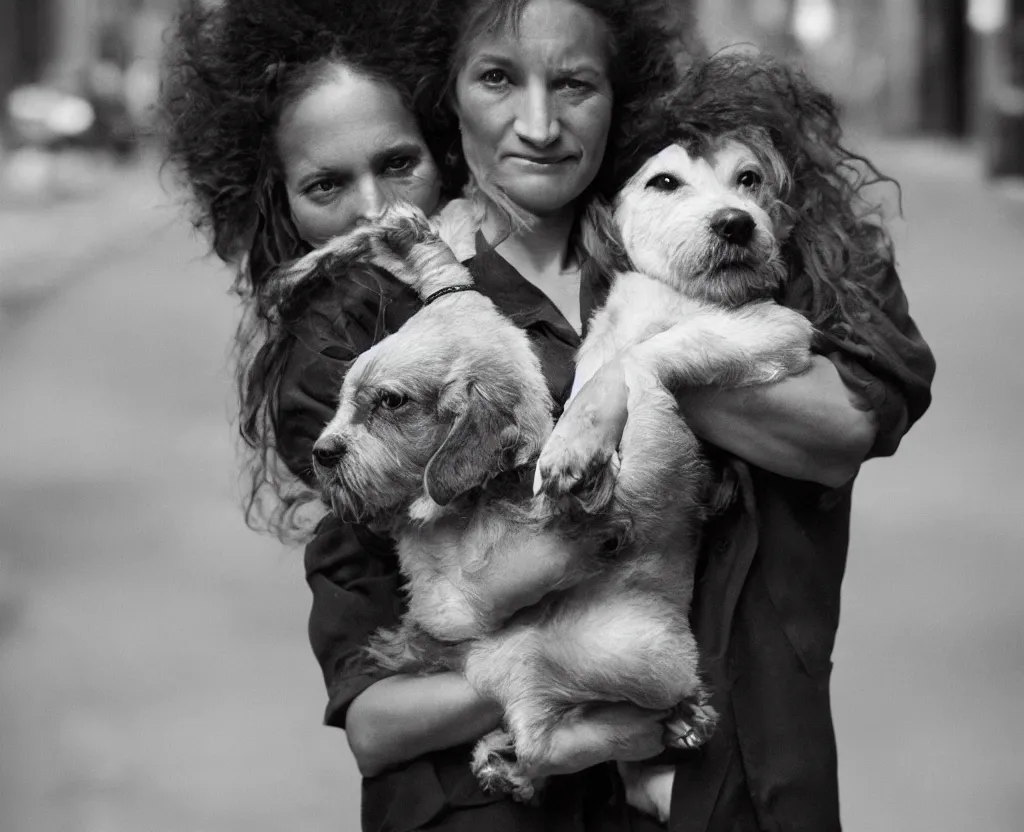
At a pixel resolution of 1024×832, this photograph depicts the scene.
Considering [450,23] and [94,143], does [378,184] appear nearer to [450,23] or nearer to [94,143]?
[450,23]

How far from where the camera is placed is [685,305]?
2.66 m

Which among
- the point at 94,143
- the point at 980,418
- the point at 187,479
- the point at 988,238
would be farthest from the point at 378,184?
the point at 94,143

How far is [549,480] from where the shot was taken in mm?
2365

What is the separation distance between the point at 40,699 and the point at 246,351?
3.91 m

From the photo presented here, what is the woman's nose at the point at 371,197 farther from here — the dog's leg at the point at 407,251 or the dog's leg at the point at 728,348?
the dog's leg at the point at 728,348

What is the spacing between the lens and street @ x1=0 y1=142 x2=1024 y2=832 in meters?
5.84

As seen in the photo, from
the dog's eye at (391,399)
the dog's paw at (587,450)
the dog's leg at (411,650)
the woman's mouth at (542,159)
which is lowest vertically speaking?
the dog's leg at (411,650)

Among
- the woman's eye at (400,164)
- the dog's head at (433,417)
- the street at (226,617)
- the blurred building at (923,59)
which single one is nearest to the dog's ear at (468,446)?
the dog's head at (433,417)

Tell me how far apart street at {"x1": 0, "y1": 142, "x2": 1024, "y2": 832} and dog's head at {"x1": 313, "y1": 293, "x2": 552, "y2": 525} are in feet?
3.25

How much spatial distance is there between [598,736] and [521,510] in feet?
1.21

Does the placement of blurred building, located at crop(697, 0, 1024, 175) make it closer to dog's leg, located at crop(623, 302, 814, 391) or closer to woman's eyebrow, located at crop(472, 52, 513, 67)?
woman's eyebrow, located at crop(472, 52, 513, 67)

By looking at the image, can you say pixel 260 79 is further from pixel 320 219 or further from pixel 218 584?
pixel 218 584

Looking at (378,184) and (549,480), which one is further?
(378,184)

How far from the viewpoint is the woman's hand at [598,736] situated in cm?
253
